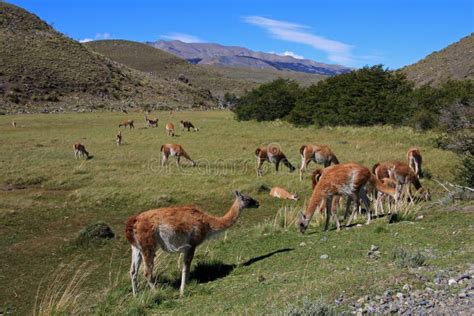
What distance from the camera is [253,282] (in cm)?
771

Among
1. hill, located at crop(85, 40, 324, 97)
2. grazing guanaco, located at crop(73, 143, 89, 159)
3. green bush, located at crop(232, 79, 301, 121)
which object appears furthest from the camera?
hill, located at crop(85, 40, 324, 97)

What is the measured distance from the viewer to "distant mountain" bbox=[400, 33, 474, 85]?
5444 centimetres

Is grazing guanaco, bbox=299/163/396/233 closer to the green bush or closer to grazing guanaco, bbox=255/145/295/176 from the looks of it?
grazing guanaco, bbox=255/145/295/176

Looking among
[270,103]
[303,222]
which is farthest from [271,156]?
[270,103]

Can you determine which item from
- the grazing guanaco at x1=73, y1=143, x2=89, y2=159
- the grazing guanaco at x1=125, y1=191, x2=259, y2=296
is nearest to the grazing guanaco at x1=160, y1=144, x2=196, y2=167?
the grazing guanaco at x1=73, y1=143, x2=89, y2=159

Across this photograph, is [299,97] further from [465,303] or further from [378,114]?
[465,303]

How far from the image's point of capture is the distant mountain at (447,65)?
2143 inches

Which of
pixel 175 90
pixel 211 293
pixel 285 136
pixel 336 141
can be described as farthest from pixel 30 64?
pixel 211 293

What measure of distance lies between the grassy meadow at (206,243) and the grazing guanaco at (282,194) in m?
0.42

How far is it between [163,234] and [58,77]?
2988 inches

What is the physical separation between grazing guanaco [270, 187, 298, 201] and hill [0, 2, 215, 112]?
5442 centimetres

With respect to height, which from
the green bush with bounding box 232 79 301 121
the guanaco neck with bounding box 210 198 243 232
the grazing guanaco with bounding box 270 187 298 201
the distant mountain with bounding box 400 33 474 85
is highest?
the distant mountain with bounding box 400 33 474 85

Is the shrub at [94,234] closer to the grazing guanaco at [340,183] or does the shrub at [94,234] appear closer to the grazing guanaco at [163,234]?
the grazing guanaco at [163,234]

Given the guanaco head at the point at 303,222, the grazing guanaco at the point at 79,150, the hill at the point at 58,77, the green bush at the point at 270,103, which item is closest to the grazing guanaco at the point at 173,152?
the grazing guanaco at the point at 79,150
